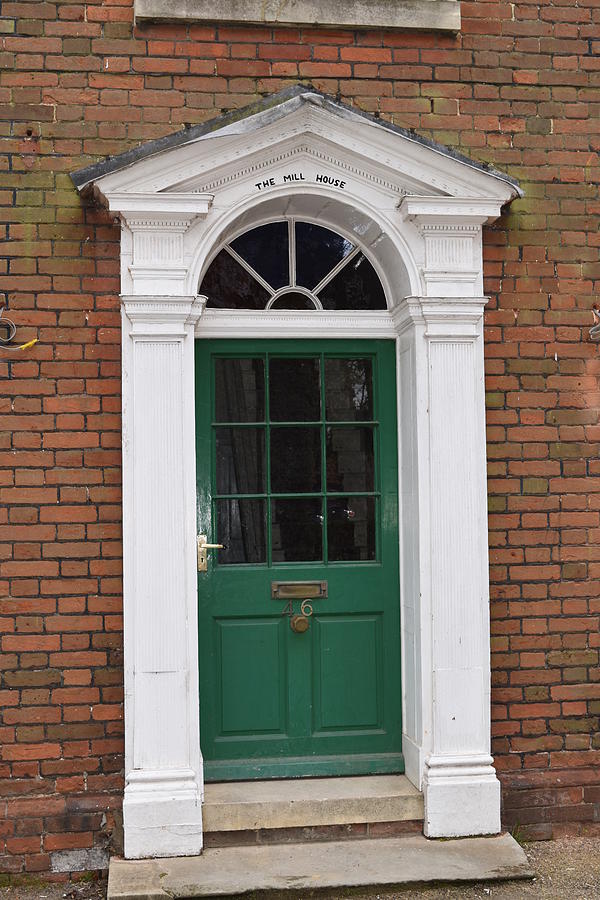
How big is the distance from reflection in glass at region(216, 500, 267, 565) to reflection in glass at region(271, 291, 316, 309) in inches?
42.4

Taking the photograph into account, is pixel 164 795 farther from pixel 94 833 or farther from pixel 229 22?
pixel 229 22

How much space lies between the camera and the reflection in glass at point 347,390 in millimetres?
5020

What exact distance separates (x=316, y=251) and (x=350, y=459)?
1139 millimetres

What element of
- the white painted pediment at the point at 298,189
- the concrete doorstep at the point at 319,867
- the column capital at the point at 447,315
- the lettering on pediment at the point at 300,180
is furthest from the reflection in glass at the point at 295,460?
the concrete doorstep at the point at 319,867

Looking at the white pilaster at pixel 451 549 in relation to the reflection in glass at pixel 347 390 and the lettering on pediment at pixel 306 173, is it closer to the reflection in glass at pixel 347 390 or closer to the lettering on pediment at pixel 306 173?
the reflection in glass at pixel 347 390

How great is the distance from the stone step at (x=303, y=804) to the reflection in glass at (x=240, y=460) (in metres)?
1.52

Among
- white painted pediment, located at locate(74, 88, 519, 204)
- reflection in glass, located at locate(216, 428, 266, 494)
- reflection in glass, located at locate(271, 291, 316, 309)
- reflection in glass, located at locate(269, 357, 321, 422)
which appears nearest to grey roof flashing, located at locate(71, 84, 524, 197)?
white painted pediment, located at locate(74, 88, 519, 204)

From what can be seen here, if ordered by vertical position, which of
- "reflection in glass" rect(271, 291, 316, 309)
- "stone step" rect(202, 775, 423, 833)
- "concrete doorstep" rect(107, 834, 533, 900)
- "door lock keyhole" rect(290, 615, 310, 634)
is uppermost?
"reflection in glass" rect(271, 291, 316, 309)

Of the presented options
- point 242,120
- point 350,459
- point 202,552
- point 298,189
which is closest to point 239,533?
point 202,552

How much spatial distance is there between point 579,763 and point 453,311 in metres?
2.46

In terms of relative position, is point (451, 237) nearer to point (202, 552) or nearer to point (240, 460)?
point (240, 460)

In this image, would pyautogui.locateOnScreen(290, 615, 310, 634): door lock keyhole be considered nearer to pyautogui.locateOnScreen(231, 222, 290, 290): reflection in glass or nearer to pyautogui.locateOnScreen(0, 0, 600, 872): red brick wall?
pyautogui.locateOnScreen(0, 0, 600, 872): red brick wall

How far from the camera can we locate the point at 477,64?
194 inches

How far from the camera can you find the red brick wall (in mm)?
4570
